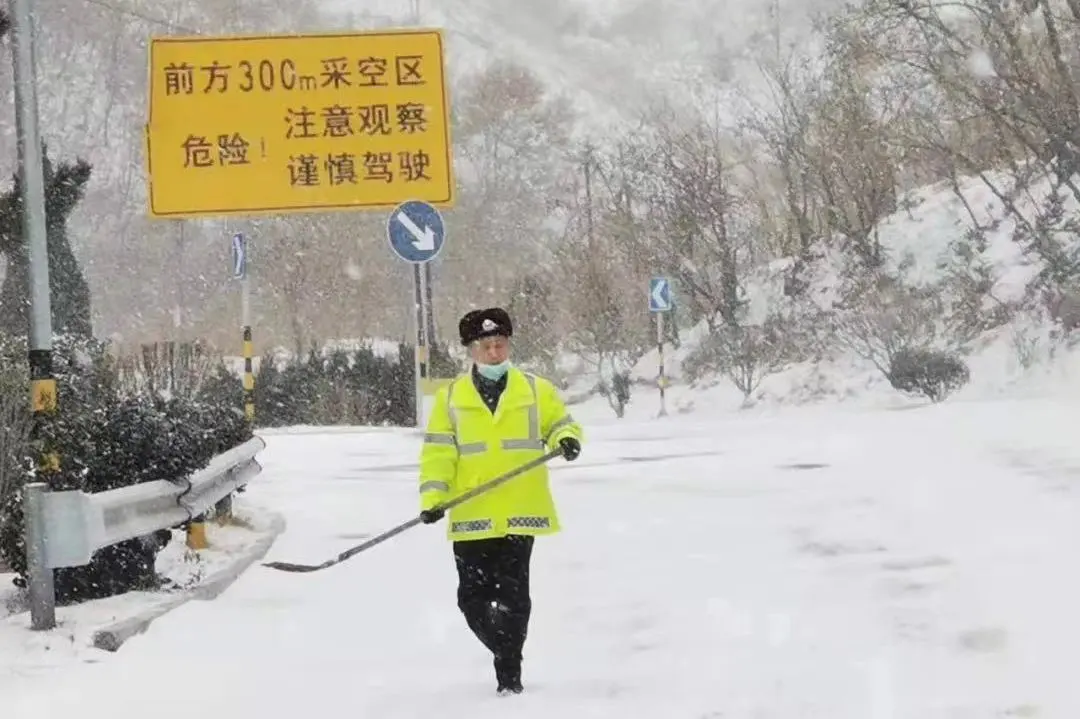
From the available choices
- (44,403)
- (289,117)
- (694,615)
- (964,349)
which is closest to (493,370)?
(694,615)

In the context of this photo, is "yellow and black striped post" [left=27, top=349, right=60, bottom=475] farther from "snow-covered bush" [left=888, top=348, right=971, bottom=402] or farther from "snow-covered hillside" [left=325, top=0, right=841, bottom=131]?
"snow-covered hillside" [left=325, top=0, right=841, bottom=131]

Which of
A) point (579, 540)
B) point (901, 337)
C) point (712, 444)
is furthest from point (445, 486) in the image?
point (901, 337)

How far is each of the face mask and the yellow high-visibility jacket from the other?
1.5 inches

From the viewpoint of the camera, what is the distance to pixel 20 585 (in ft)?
22.8

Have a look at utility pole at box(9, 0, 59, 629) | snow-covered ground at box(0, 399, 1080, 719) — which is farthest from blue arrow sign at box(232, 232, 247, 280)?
utility pole at box(9, 0, 59, 629)

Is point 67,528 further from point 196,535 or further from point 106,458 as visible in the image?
point 196,535

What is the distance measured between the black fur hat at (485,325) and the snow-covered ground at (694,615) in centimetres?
128

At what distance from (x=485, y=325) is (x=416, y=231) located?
1234 cm

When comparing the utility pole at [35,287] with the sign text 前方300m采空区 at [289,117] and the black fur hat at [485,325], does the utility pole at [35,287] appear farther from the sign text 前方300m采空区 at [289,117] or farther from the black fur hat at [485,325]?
the sign text 前方300m采空区 at [289,117]

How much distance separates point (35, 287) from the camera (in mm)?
6559

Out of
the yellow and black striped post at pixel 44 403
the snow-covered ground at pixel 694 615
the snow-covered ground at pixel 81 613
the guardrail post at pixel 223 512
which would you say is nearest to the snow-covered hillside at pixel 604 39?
the snow-covered ground at pixel 694 615

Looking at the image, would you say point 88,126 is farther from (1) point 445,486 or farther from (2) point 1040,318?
(1) point 445,486

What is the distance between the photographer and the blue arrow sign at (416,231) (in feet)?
57.6

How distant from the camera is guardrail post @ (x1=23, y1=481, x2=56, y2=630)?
6.41 meters
